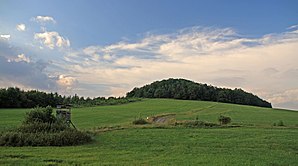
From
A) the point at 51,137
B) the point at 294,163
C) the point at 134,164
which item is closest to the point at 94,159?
the point at 134,164

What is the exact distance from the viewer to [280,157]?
1850 cm

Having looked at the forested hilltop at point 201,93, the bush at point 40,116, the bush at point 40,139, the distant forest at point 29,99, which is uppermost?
the forested hilltop at point 201,93

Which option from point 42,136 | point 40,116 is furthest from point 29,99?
point 42,136

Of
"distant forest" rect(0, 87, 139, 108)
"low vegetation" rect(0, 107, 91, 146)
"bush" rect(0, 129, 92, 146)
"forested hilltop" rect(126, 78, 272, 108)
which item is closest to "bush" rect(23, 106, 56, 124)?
"low vegetation" rect(0, 107, 91, 146)

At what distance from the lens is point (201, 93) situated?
135m

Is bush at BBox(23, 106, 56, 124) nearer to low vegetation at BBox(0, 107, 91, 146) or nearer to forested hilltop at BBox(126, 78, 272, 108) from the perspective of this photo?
low vegetation at BBox(0, 107, 91, 146)

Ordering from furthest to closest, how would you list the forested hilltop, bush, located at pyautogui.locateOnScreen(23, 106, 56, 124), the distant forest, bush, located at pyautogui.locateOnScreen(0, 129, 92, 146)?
the forested hilltop < the distant forest < bush, located at pyautogui.locateOnScreen(23, 106, 56, 124) < bush, located at pyautogui.locateOnScreen(0, 129, 92, 146)

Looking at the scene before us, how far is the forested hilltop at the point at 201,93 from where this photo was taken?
133 m

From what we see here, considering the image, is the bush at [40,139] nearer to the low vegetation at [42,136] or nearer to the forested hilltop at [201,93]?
the low vegetation at [42,136]

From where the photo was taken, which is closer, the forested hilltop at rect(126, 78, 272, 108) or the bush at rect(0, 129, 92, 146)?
the bush at rect(0, 129, 92, 146)

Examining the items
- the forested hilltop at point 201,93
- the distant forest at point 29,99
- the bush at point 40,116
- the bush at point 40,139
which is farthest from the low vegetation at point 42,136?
the forested hilltop at point 201,93

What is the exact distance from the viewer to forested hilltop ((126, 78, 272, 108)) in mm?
133375

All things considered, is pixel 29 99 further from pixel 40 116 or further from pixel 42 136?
pixel 42 136

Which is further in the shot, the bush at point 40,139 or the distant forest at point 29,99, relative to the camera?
the distant forest at point 29,99
